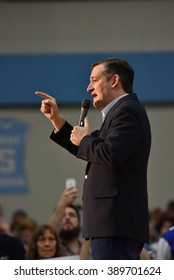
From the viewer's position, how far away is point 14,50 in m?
14.4

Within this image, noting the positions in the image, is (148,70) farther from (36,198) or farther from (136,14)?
(36,198)

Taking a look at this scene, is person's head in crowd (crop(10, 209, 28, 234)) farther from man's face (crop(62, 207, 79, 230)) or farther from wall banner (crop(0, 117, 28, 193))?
man's face (crop(62, 207, 79, 230))

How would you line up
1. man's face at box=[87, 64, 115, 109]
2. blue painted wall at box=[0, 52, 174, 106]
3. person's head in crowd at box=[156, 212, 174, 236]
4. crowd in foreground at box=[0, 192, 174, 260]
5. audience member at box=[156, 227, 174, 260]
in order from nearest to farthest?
man's face at box=[87, 64, 115, 109], audience member at box=[156, 227, 174, 260], crowd in foreground at box=[0, 192, 174, 260], person's head in crowd at box=[156, 212, 174, 236], blue painted wall at box=[0, 52, 174, 106]

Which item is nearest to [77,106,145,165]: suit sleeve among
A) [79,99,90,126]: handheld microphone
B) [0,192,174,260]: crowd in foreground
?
[79,99,90,126]: handheld microphone

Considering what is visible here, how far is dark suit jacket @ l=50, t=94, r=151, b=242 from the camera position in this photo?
14.9 ft

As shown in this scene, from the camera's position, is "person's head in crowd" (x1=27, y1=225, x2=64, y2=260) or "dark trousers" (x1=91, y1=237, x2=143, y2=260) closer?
"dark trousers" (x1=91, y1=237, x2=143, y2=260)

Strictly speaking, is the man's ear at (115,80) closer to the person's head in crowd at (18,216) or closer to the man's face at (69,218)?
the man's face at (69,218)

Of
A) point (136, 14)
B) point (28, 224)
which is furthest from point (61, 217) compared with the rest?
point (136, 14)

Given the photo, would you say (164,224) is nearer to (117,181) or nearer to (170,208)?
(170,208)

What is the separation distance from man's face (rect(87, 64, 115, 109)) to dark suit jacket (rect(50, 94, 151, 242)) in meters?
0.10

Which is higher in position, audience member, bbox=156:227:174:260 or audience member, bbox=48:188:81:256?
audience member, bbox=48:188:81:256

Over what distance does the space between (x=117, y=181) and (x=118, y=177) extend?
0.8 inches

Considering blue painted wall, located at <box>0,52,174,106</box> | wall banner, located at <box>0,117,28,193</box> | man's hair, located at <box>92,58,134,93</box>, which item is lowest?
man's hair, located at <box>92,58,134,93</box>

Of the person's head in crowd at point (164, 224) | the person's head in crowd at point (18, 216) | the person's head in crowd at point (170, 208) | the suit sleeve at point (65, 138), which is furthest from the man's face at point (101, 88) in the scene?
the person's head in crowd at point (18, 216)
